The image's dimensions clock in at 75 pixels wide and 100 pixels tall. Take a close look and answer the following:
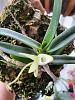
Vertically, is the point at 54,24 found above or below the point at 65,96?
above

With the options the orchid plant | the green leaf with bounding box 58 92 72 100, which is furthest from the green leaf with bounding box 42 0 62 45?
the green leaf with bounding box 58 92 72 100

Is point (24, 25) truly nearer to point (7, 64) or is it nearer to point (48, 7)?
point (7, 64)

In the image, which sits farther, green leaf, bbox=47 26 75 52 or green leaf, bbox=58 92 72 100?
green leaf, bbox=58 92 72 100

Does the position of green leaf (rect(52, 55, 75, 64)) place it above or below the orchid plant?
below

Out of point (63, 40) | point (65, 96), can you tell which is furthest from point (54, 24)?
point (65, 96)

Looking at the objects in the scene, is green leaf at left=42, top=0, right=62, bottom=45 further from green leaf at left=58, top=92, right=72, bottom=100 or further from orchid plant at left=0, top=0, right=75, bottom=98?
green leaf at left=58, top=92, right=72, bottom=100

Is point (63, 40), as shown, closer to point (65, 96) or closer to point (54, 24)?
point (54, 24)

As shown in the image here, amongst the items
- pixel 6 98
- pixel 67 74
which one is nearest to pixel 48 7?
pixel 67 74

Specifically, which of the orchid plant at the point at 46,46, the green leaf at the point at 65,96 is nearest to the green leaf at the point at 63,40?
the orchid plant at the point at 46,46

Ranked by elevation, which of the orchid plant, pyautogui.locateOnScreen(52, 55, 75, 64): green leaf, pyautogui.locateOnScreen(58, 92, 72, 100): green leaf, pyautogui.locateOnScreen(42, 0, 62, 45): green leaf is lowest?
pyautogui.locateOnScreen(58, 92, 72, 100): green leaf
